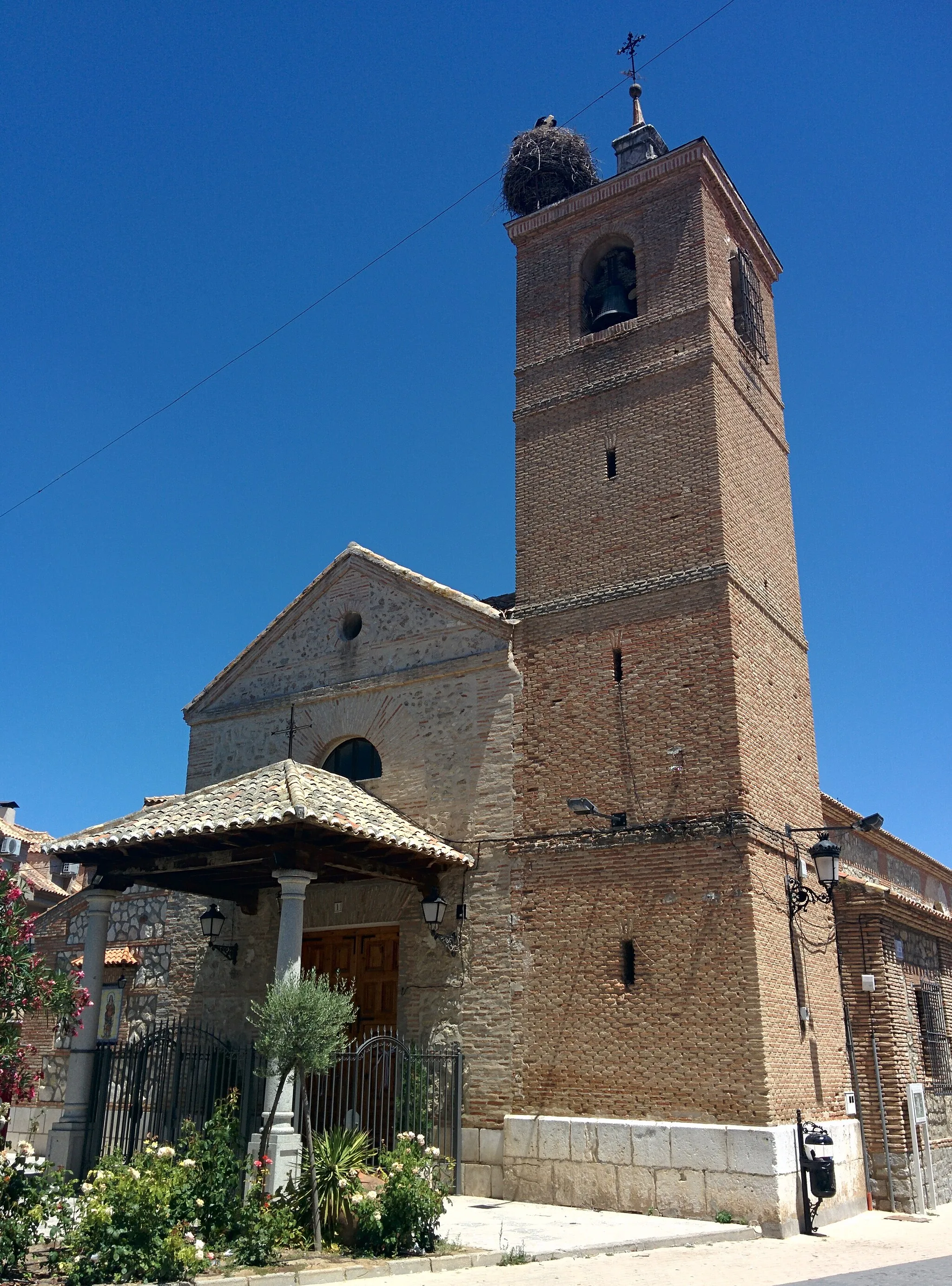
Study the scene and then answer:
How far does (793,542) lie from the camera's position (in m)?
15.9

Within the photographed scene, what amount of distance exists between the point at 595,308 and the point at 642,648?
19.4ft

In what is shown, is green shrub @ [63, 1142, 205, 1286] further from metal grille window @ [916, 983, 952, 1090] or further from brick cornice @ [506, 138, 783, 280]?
brick cornice @ [506, 138, 783, 280]

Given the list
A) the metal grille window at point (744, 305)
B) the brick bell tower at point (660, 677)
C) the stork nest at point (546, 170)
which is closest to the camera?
the brick bell tower at point (660, 677)

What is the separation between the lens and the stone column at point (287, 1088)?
9961mm

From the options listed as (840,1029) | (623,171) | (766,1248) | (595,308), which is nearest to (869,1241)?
(766,1248)

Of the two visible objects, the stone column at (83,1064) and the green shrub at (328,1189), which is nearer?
the green shrub at (328,1189)

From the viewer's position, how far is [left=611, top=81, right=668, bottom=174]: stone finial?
17.5 metres

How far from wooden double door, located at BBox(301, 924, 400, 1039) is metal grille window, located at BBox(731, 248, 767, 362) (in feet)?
32.4

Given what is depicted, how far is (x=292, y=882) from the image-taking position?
11.3m

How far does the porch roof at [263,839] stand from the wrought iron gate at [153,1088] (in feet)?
6.29

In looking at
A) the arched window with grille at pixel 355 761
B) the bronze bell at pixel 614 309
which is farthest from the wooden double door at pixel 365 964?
the bronze bell at pixel 614 309

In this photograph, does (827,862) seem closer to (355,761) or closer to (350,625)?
(355,761)

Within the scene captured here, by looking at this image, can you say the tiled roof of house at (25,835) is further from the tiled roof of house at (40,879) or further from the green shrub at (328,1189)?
the green shrub at (328,1189)

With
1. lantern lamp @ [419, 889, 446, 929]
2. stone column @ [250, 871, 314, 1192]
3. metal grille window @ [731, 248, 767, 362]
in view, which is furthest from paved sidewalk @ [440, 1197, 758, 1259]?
metal grille window @ [731, 248, 767, 362]
